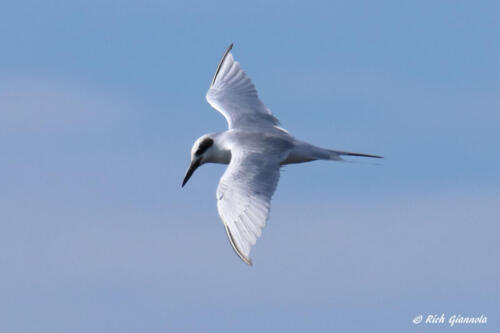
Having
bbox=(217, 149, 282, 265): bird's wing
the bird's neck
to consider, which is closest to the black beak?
the bird's neck

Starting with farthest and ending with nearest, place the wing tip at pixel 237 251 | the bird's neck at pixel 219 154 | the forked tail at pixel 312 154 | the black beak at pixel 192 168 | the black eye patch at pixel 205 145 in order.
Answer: the black beak at pixel 192 168 < the black eye patch at pixel 205 145 < the bird's neck at pixel 219 154 < the forked tail at pixel 312 154 < the wing tip at pixel 237 251

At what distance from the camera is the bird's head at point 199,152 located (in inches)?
704

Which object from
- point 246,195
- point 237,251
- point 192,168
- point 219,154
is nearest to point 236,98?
point 192,168

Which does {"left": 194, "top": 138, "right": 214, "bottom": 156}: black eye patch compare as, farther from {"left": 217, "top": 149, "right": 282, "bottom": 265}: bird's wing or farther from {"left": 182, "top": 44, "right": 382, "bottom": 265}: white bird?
{"left": 217, "top": 149, "right": 282, "bottom": 265}: bird's wing

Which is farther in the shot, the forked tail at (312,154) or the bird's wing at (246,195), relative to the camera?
the forked tail at (312,154)

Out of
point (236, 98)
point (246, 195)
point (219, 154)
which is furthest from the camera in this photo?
point (236, 98)

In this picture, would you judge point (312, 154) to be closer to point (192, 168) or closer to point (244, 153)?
point (244, 153)

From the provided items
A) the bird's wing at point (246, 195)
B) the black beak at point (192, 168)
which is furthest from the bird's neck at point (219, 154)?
the bird's wing at point (246, 195)

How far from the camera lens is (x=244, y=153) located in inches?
659

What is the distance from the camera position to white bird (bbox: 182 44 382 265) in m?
14.8

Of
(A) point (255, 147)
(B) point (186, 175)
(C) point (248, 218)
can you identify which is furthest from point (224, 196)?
(B) point (186, 175)

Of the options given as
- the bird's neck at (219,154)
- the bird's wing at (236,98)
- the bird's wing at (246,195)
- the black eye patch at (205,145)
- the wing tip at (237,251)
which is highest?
the bird's wing at (236,98)

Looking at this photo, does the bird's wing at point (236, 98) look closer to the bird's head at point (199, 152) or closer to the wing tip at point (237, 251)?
the bird's head at point (199, 152)

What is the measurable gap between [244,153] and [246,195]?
1.48m
